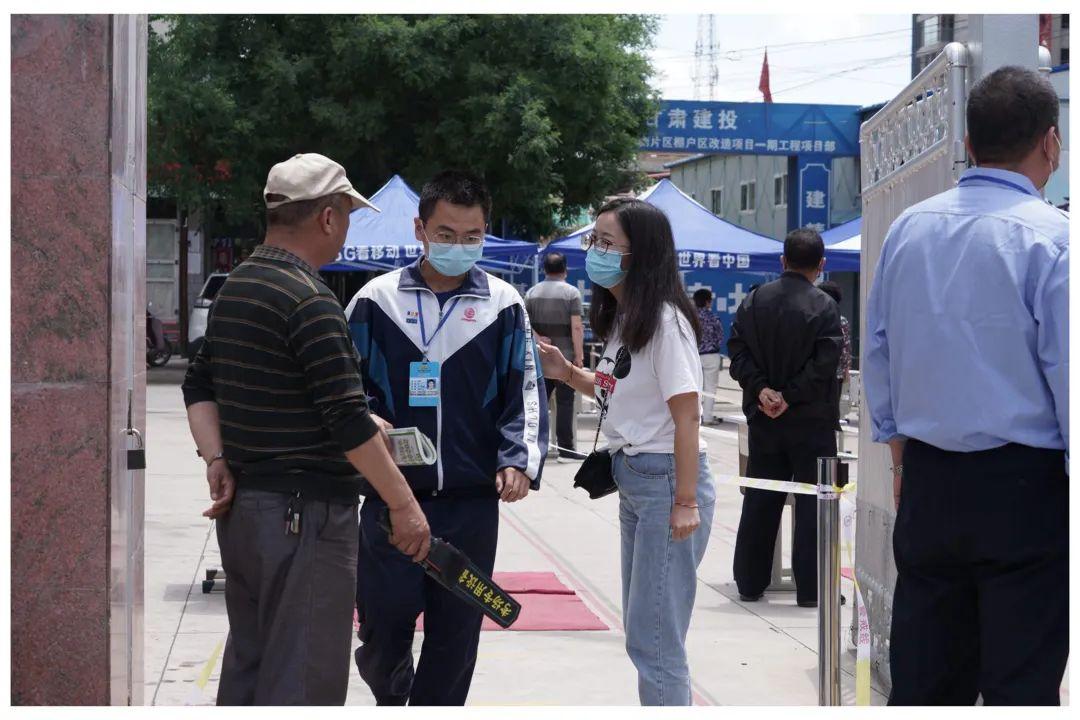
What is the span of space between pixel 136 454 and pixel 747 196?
42491mm

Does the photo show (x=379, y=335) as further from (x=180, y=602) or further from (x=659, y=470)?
(x=180, y=602)

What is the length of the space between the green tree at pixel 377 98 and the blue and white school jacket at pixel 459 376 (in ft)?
67.6

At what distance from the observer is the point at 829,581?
4.80 metres

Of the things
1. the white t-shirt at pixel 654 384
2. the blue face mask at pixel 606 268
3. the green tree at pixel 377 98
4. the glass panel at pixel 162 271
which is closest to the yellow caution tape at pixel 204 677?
the white t-shirt at pixel 654 384

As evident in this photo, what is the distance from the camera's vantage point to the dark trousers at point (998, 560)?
134 inches

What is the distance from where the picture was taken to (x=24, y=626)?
4.11 metres

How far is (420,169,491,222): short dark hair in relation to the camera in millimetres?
4656

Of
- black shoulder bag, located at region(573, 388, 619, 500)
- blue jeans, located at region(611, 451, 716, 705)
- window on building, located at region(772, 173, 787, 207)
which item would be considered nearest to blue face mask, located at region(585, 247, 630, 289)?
black shoulder bag, located at region(573, 388, 619, 500)

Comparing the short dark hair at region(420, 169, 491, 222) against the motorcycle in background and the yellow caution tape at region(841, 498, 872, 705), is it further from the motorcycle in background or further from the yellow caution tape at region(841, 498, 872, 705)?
the motorcycle in background

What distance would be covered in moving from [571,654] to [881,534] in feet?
4.74

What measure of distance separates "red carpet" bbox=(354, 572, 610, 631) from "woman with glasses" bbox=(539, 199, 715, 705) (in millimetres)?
2352

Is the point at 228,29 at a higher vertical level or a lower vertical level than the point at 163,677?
higher

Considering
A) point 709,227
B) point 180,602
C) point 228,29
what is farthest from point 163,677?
point 228,29

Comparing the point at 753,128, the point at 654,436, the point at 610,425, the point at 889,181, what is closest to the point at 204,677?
the point at 610,425
